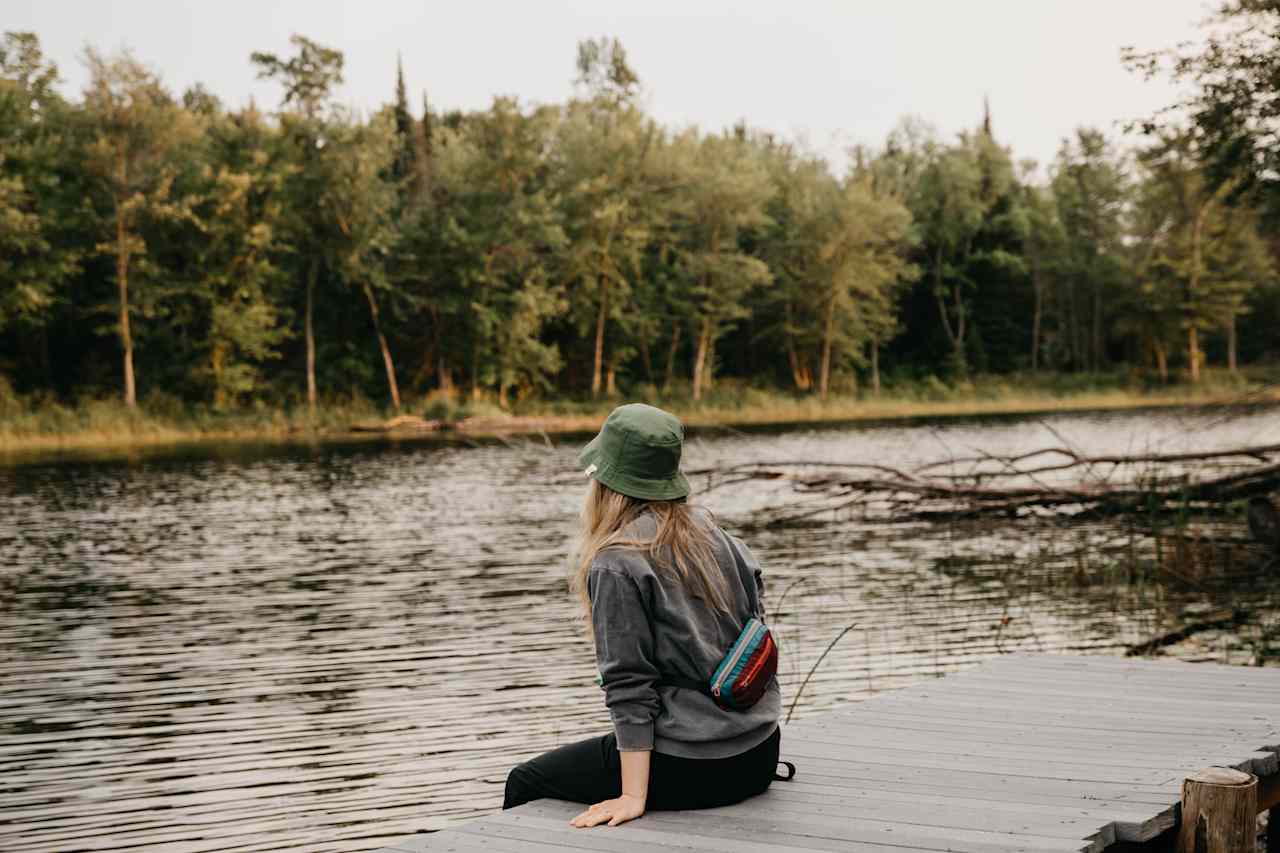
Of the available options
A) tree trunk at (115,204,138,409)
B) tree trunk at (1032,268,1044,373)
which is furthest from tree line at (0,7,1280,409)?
tree trunk at (1032,268,1044,373)

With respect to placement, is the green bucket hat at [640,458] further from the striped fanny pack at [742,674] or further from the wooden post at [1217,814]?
the wooden post at [1217,814]

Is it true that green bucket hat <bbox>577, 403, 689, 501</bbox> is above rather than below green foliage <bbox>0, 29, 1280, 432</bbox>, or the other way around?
below

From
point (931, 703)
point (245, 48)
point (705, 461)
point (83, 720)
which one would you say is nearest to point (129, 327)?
point (245, 48)

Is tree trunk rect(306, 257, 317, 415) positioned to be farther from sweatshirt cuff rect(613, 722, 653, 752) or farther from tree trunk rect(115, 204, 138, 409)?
sweatshirt cuff rect(613, 722, 653, 752)

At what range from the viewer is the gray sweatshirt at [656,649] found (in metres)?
3.71

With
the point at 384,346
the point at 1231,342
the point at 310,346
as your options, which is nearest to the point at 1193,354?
the point at 1231,342

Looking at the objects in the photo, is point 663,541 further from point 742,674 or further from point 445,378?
point 445,378

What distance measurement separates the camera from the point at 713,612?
3.82m

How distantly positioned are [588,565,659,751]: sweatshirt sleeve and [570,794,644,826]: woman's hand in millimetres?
210

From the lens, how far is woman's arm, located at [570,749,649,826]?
12.5 feet

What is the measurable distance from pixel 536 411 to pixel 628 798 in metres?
46.0

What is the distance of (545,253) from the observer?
51.8m

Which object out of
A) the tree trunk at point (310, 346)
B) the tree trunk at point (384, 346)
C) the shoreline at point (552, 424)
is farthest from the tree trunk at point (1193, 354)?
the tree trunk at point (310, 346)

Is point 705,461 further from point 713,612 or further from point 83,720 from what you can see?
point 713,612
